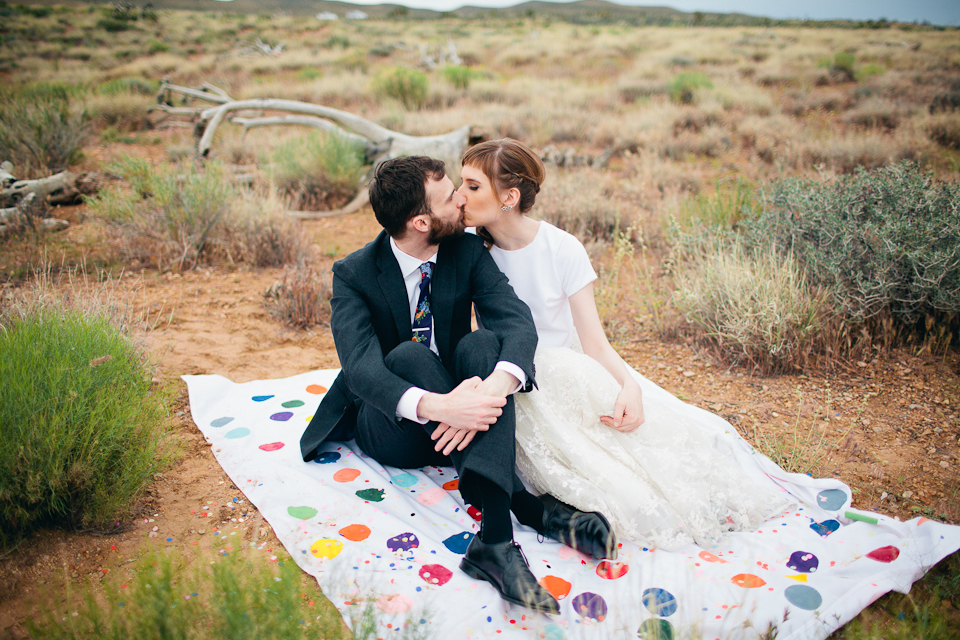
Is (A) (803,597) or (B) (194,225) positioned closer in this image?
(A) (803,597)

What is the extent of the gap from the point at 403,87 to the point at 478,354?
1182cm

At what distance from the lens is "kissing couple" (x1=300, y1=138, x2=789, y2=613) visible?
1.91m

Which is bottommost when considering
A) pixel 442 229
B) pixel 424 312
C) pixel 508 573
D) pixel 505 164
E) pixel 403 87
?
pixel 508 573

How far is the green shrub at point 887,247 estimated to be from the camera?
10.4 ft

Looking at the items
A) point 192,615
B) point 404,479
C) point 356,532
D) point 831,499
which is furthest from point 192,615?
point 831,499

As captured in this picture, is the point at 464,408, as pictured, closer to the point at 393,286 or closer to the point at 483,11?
the point at 393,286

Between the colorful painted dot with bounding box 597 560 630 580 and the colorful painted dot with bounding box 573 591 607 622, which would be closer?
the colorful painted dot with bounding box 573 591 607 622

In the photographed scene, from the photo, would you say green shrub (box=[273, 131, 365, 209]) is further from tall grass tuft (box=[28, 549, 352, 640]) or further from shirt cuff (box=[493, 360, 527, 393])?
tall grass tuft (box=[28, 549, 352, 640])

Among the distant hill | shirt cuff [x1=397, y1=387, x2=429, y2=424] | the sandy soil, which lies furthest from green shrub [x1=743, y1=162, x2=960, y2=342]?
the distant hill

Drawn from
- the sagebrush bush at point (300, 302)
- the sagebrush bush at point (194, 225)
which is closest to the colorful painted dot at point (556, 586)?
the sagebrush bush at point (300, 302)

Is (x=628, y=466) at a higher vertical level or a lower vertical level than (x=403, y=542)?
higher

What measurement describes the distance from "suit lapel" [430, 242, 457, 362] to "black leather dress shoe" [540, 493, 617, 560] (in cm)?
81

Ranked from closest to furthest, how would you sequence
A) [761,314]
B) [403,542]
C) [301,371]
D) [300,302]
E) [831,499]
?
1. [403,542]
2. [831,499]
3. [761,314]
4. [301,371]
5. [300,302]

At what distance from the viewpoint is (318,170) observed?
704 centimetres
